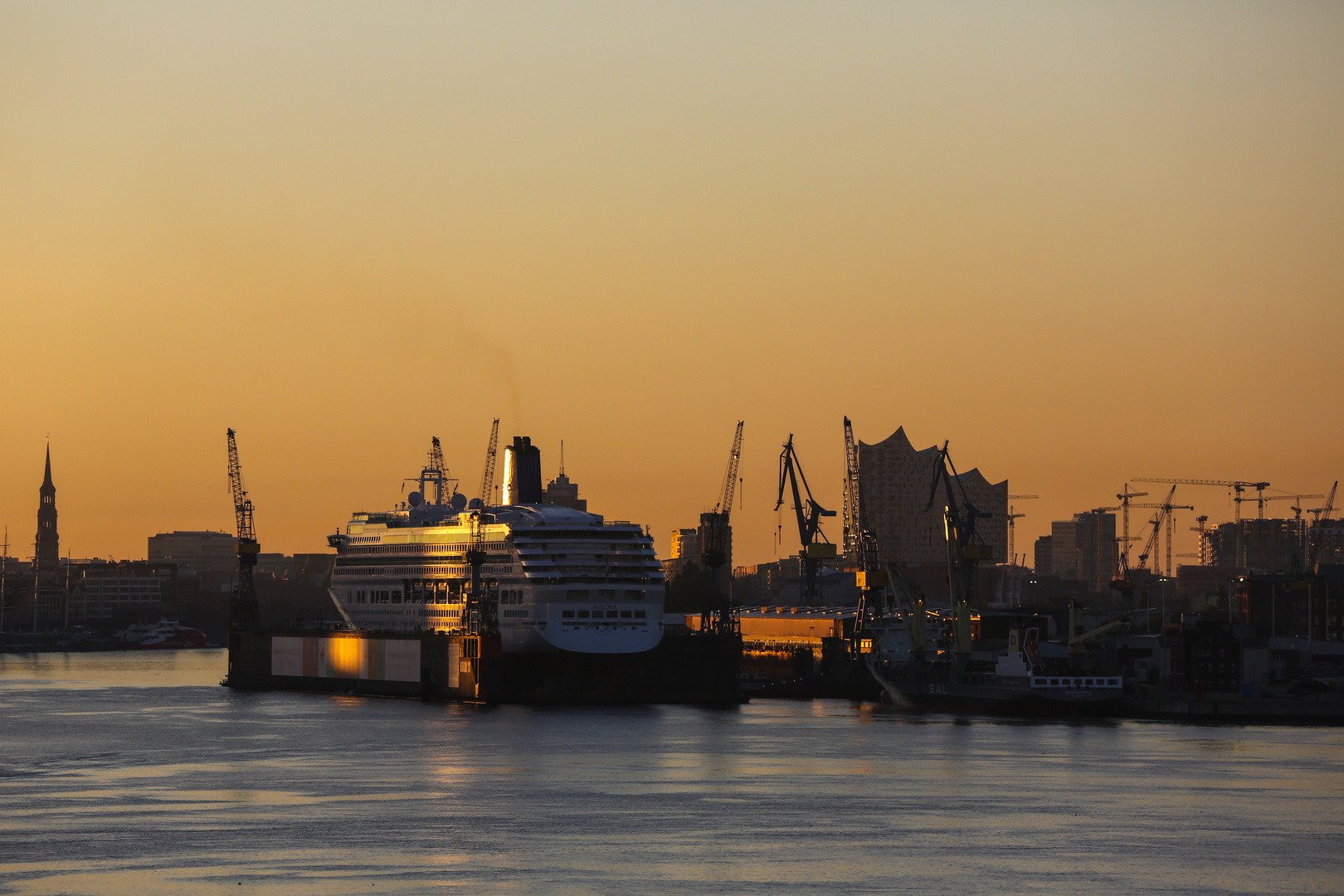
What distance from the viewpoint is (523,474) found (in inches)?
4459

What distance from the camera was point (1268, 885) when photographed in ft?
137

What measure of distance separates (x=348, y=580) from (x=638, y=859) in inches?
3091

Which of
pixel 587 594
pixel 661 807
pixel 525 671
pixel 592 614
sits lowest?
pixel 661 807

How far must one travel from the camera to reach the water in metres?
42.1

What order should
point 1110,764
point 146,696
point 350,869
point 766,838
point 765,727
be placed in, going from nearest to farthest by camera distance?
point 350,869 → point 766,838 → point 1110,764 → point 765,727 → point 146,696

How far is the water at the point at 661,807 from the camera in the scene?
42.1m

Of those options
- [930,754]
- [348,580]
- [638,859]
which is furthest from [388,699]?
[638,859]

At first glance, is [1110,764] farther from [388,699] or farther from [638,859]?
[388,699]

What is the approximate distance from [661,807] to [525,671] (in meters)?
44.4

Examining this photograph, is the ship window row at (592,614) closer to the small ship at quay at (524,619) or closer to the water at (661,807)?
the small ship at quay at (524,619)

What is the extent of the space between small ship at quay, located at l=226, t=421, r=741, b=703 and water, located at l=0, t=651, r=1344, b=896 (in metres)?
9.00

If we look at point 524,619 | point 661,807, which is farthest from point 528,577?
point 661,807

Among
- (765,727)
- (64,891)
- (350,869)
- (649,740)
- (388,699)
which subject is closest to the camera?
(64,891)

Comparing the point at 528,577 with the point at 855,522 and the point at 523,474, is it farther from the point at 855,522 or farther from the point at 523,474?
the point at 855,522
